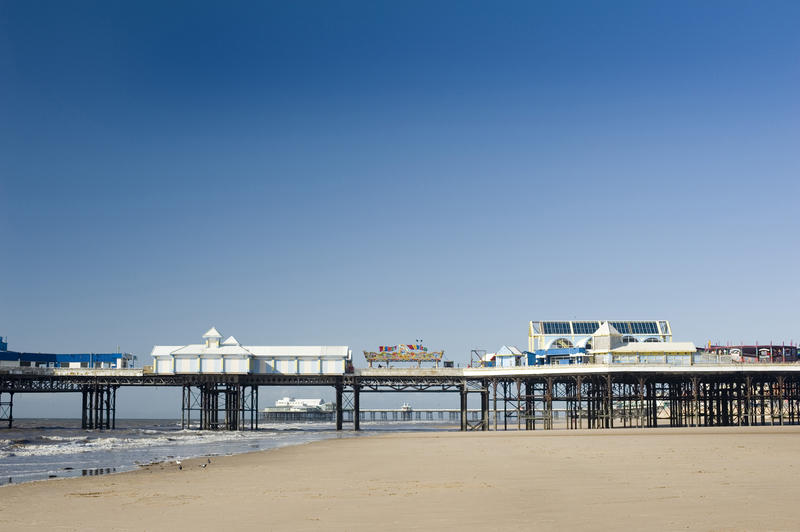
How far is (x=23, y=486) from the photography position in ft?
70.8

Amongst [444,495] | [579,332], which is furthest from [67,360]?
[444,495]

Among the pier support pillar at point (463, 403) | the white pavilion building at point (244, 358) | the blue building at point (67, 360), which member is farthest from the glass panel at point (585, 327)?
the blue building at point (67, 360)

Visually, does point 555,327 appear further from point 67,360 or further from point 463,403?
point 67,360

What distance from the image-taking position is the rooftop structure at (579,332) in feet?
272

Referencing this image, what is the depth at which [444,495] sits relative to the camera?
16.7 meters

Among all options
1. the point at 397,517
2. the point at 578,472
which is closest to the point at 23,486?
the point at 397,517

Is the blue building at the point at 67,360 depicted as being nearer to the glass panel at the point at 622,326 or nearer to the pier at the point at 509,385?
the pier at the point at 509,385

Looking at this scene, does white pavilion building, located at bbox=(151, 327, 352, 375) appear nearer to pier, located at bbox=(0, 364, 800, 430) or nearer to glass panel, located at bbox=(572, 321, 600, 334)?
pier, located at bbox=(0, 364, 800, 430)

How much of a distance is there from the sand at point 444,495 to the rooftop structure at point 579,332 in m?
55.5

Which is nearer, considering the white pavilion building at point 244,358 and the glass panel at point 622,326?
the white pavilion building at point 244,358

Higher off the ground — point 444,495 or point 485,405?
point 444,495

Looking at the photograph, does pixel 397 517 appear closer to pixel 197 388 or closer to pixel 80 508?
pixel 80 508

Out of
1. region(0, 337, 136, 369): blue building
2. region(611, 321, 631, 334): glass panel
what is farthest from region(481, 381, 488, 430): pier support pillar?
region(0, 337, 136, 369): blue building

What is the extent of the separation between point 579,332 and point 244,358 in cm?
3861
